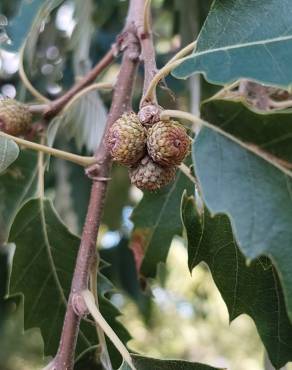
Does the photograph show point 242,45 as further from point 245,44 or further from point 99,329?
point 99,329

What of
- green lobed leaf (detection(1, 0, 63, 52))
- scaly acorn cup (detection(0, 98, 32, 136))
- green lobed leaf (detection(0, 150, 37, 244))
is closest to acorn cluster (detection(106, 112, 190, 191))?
scaly acorn cup (detection(0, 98, 32, 136))

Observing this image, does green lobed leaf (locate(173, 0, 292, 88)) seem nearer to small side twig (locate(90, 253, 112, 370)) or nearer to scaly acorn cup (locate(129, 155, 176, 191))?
scaly acorn cup (locate(129, 155, 176, 191))

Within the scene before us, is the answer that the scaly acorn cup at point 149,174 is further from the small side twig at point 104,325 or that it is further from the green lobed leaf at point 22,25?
the green lobed leaf at point 22,25

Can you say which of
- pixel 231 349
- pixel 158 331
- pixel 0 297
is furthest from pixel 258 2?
pixel 231 349

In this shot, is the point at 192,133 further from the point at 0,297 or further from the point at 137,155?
the point at 0,297

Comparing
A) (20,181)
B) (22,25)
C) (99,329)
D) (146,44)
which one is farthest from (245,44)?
(22,25)
